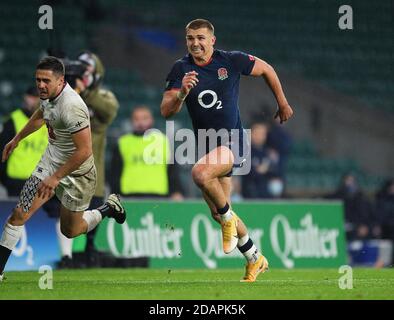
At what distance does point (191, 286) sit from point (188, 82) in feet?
6.19

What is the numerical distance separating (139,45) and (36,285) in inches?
613

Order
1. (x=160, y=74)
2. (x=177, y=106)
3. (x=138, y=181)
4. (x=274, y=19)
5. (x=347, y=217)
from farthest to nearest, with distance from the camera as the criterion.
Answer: (x=274, y=19) → (x=160, y=74) → (x=347, y=217) → (x=138, y=181) → (x=177, y=106)

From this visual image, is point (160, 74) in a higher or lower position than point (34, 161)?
higher

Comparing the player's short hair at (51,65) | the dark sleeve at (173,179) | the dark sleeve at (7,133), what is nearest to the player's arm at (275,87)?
the player's short hair at (51,65)

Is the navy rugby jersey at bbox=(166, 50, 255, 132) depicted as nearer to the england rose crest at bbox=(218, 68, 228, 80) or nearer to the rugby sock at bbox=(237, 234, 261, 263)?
the england rose crest at bbox=(218, 68, 228, 80)

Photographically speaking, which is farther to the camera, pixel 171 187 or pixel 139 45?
pixel 139 45

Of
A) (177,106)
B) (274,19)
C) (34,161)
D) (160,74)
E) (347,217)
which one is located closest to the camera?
(177,106)

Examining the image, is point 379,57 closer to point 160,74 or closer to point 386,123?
point 386,123

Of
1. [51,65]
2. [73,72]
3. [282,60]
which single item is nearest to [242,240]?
[51,65]

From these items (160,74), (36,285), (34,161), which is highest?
(160,74)

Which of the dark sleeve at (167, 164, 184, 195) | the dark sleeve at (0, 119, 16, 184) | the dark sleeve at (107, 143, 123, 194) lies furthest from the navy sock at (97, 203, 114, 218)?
the dark sleeve at (167, 164, 184, 195)

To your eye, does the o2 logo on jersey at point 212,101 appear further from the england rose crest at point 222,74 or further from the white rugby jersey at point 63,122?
the white rugby jersey at point 63,122

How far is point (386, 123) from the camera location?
25.3 m
